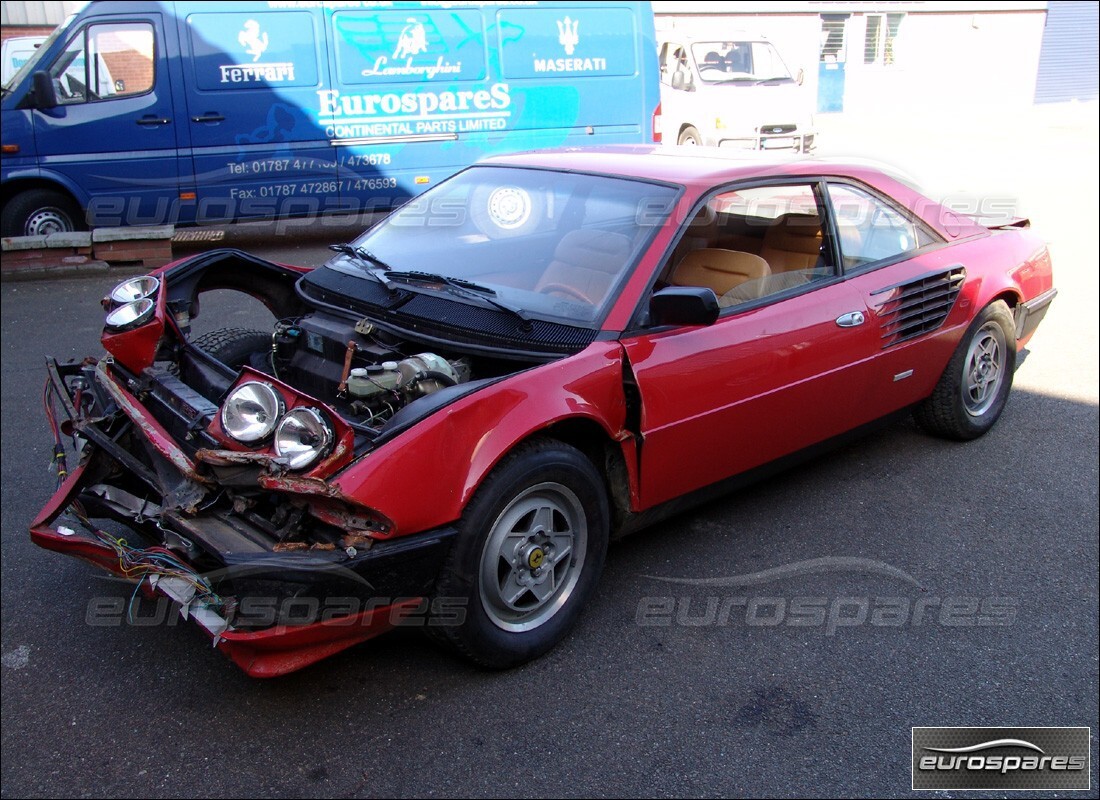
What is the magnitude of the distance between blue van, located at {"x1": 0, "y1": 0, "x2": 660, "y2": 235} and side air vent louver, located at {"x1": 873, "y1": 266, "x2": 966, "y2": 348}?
22.7 ft

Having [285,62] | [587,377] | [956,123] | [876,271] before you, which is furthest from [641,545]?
[956,123]

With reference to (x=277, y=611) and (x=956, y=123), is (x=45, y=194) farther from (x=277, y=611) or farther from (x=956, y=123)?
(x=956, y=123)

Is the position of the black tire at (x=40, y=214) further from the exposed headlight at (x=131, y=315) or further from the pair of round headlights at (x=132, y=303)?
the exposed headlight at (x=131, y=315)

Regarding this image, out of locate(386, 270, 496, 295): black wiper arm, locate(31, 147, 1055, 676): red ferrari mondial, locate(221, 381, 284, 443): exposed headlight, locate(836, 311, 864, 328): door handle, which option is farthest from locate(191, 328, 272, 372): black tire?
locate(836, 311, 864, 328): door handle

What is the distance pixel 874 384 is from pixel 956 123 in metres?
23.7

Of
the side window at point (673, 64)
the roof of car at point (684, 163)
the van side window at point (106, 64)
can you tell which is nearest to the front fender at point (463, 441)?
the roof of car at point (684, 163)

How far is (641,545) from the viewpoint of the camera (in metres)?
4.03

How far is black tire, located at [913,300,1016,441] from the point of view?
4801 mm

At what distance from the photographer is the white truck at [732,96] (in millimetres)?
13758

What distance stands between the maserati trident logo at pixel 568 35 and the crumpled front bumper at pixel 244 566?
8576mm

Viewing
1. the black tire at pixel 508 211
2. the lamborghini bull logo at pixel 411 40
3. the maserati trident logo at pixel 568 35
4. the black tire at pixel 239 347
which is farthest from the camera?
the maserati trident logo at pixel 568 35

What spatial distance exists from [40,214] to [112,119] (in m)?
1.13

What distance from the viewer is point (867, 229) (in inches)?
175

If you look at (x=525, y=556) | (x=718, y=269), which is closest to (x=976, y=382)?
(x=718, y=269)
